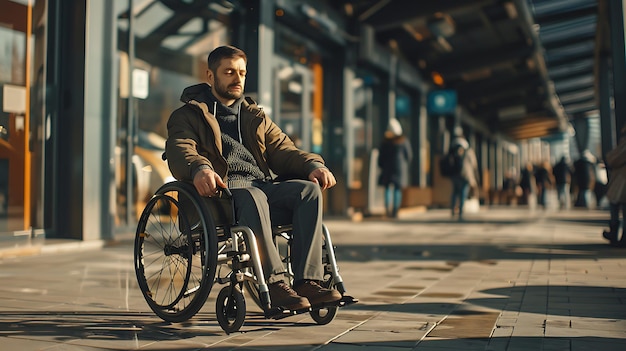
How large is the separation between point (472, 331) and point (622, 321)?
2.55ft

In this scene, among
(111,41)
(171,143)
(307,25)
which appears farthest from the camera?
(307,25)

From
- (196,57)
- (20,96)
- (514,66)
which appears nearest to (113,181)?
(20,96)

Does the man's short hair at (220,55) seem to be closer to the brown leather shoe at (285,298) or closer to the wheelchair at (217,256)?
the wheelchair at (217,256)

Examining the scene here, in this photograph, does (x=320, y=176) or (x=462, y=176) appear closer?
(x=320, y=176)

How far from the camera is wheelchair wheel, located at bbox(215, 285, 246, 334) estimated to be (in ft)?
9.97

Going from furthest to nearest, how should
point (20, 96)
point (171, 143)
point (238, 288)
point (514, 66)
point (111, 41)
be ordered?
point (514, 66), point (111, 41), point (20, 96), point (171, 143), point (238, 288)

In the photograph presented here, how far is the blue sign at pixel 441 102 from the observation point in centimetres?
1948

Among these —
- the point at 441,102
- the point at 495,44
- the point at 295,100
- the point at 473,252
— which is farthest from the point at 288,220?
the point at 495,44

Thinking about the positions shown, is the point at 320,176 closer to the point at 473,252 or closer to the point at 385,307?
the point at 385,307

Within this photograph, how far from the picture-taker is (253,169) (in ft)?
11.5

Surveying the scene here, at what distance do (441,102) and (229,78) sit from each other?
16644 millimetres

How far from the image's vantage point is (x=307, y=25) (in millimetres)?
11594

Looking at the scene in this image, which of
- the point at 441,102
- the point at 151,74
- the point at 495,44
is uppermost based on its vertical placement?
the point at 495,44

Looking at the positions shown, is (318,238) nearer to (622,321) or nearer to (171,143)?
(171,143)
